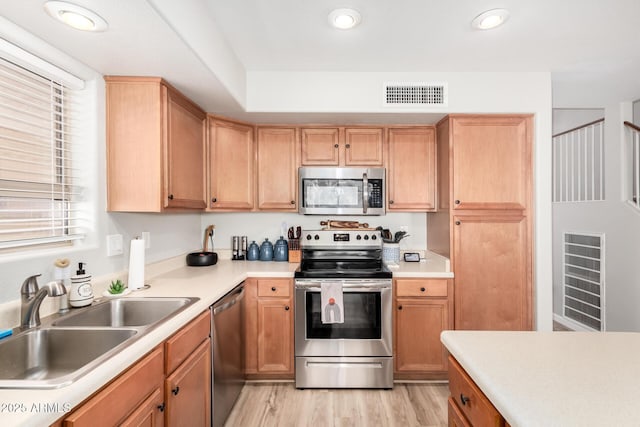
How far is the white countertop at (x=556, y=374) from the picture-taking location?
2.25 ft

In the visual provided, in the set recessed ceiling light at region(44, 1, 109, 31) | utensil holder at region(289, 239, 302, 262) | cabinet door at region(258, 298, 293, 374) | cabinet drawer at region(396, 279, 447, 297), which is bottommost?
cabinet door at region(258, 298, 293, 374)

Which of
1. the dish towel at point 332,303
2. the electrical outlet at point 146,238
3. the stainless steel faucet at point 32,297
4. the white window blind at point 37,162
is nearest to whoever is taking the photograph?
the stainless steel faucet at point 32,297

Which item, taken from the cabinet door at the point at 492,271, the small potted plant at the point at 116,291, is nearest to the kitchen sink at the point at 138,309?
the small potted plant at the point at 116,291

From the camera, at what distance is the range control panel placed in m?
2.87

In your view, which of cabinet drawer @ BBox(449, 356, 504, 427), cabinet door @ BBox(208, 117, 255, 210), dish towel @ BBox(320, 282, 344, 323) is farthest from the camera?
cabinet door @ BBox(208, 117, 255, 210)

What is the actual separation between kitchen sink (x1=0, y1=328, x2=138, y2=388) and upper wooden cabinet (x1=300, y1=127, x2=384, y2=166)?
1.94 metres

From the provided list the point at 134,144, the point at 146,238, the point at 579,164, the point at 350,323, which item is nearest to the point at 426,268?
the point at 350,323

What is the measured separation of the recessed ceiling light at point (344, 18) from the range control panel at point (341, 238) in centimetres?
161

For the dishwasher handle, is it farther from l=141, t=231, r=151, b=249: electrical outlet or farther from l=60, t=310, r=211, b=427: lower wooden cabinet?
l=141, t=231, r=151, b=249: electrical outlet

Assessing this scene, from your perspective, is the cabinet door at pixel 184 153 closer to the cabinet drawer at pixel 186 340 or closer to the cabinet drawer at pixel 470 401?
the cabinet drawer at pixel 186 340

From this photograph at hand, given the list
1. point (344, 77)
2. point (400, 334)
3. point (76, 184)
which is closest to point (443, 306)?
point (400, 334)

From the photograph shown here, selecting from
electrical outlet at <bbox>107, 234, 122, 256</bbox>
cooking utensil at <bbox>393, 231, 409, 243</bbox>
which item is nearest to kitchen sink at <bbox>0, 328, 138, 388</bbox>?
electrical outlet at <bbox>107, 234, 122, 256</bbox>

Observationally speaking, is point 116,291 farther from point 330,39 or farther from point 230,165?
point 330,39

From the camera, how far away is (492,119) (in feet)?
8.27
